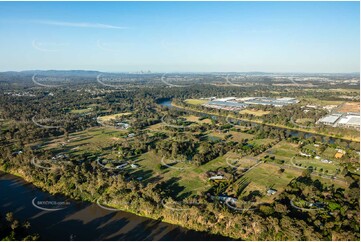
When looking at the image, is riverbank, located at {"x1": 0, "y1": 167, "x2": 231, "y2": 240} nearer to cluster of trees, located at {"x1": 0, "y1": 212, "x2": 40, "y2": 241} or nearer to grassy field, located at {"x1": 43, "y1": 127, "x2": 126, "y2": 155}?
cluster of trees, located at {"x1": 0, "y1": 212, "x2": 40, "y2": 241}

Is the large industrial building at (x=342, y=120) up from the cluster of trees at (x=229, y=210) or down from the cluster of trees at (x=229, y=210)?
up

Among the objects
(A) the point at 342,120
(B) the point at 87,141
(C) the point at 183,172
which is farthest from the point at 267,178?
(A) the point at 342,120

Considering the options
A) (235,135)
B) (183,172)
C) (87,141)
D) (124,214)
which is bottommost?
(124,214)

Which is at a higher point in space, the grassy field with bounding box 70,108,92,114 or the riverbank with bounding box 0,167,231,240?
the grassy field with bounding box 70,108,92,114

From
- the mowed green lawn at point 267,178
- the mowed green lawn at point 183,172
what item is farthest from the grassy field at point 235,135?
the mowed green lawn at point 267,178

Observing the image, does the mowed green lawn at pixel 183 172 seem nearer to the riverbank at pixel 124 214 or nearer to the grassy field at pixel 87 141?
the riverbank at pixel 124 214

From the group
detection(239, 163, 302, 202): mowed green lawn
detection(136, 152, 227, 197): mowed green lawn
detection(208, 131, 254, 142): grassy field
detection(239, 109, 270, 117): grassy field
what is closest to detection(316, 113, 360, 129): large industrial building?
detection(239, 109, 270, 117): grassy field

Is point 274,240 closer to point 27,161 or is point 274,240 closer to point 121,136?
point 27,161

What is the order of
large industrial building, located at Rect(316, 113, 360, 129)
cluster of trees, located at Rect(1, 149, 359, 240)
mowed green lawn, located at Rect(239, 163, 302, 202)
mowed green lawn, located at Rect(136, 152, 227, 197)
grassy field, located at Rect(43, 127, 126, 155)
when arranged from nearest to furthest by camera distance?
cluster of trees, located at Rect(1, 149, 359, 240) < mowed green lawn, located at Rect(239, 163, 302, 202) < mowed green lawn, located at Rect(136, 152, 227, 197) < grassy field, located at Rect(43, 127, 126, 155) < large industrial building, located at Rect(316, 113, 360, 129)

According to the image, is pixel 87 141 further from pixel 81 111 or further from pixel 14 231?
pixel 81 111

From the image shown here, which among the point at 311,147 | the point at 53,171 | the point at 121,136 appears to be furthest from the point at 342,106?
the point at 53,171

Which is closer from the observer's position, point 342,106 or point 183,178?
point 183,178
